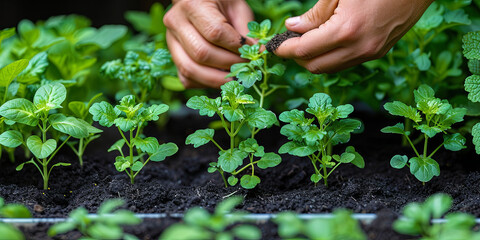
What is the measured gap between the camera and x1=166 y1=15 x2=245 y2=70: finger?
5.28 ft

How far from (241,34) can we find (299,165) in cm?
47

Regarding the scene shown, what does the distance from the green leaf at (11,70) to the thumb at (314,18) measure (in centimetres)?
78

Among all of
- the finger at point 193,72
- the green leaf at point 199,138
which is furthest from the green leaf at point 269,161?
the finger at point 193,72

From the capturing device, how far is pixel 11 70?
1438mm

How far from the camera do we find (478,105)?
156cm

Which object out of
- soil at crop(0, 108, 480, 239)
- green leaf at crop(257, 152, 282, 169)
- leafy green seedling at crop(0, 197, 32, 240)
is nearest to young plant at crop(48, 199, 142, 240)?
leafy green seedling at crop(0, 197, 32, 240)

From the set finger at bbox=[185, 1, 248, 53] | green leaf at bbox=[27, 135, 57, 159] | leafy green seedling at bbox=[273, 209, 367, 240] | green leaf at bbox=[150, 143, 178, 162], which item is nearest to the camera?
leafy green seedling at bbox=[273, 209, 367, 240]

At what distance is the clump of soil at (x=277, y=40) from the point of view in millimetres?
1493

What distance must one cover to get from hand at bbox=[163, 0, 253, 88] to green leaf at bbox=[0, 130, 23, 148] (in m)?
0.58

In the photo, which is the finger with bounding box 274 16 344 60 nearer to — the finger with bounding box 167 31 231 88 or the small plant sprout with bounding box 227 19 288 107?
the small plant sprout with bounding box 227 19 288 107

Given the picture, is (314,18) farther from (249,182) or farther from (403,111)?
(249,182)

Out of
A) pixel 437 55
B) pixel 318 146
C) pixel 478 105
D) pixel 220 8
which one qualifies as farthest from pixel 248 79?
pixel 437 55

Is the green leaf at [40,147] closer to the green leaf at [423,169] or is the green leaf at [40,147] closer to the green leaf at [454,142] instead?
the green leaf at [423,169]

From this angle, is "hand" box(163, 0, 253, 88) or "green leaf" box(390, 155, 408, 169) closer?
"green leaf" box(390, 155, 408, 169)
